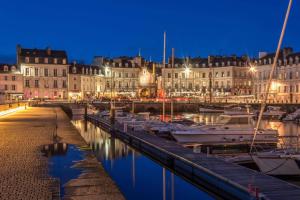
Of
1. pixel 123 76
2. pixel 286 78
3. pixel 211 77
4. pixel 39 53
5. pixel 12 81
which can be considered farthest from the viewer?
pixel 123 76

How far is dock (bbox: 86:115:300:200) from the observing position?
13492 mm

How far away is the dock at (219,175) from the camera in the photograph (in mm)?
13492

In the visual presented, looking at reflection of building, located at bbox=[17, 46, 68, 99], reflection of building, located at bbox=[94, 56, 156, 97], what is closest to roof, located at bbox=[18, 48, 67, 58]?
reflection of building, located at bbox=[17, 46, 68, 99]

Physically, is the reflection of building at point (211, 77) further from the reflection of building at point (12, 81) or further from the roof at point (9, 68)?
the roof at point (9, 68)

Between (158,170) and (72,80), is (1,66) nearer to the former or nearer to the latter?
(72,80)

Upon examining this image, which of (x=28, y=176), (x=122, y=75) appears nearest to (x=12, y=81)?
(x=122, y=75)

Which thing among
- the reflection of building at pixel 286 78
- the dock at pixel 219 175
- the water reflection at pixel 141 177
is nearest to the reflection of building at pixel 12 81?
the reflection of building at pixel 286 78

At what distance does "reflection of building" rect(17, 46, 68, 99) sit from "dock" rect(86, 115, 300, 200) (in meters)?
88.3

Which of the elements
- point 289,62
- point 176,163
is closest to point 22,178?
point 176,163

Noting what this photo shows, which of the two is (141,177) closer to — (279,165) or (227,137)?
(279,165)

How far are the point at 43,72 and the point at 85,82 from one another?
13363mm

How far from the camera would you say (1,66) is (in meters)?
105

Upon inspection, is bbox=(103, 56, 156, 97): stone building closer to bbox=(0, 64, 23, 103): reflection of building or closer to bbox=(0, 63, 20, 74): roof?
bbox=(0, 63, 20, 74): roof

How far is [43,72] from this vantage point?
112 meters
